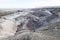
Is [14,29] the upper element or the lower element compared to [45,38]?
lower

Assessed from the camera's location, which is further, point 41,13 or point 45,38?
point 41,13

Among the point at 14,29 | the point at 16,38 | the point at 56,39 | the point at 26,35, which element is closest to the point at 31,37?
the point at 26,35

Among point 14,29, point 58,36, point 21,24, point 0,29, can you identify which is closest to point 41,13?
point 21,24

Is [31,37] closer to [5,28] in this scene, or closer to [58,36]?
[58,36]

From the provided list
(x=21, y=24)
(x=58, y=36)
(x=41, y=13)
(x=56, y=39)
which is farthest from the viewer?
(x=41, y=13)

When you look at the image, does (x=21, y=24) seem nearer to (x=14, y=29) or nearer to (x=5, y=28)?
(x=14, y=29)

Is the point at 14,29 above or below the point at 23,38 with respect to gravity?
below

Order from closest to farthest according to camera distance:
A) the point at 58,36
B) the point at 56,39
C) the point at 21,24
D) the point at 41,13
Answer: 1. the point at 56,39
2. the point at 58,36
3. the point at 21,24
4. the point at 41,13

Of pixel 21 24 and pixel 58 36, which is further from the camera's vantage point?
pixel 21 24

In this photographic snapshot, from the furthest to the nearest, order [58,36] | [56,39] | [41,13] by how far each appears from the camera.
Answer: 1. [41,13]
2. [58,36]
3. [56,39]
